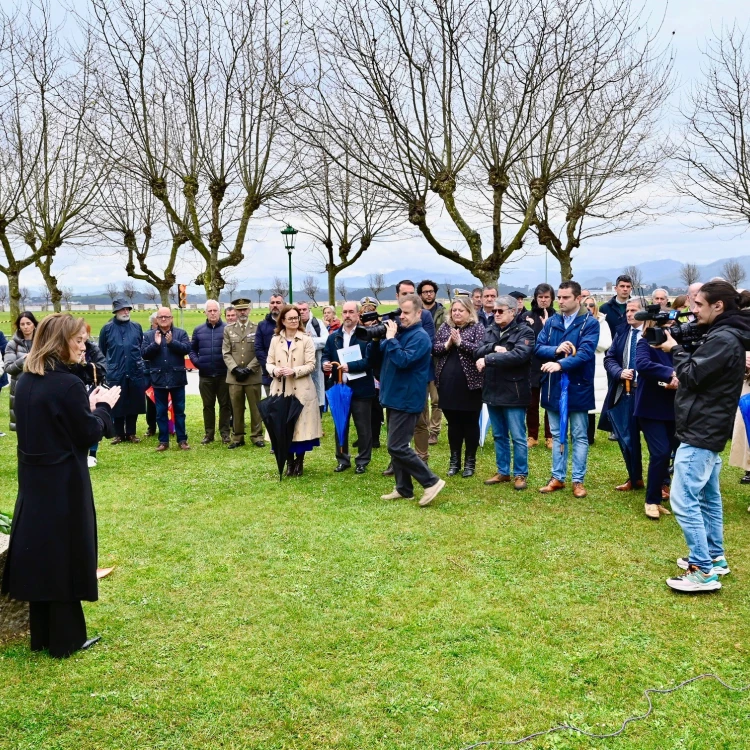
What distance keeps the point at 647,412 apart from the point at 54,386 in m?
5.00

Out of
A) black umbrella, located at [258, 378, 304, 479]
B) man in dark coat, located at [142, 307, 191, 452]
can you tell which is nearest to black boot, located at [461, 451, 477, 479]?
black umbrella, located at [258, 378, 304, 479]

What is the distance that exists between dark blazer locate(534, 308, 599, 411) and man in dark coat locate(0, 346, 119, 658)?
15.4 ft

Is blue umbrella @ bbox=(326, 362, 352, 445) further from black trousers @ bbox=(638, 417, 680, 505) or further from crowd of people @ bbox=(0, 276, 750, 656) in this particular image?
black trousers @ bbox=(638, 417, 680, 505)

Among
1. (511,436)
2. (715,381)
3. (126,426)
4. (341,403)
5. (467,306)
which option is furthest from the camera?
(126,426)

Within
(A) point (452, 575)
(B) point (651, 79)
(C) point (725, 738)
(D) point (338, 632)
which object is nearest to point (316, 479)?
(A) point (452, 575)

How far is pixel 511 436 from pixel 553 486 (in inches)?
27.1

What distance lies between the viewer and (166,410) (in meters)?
10.0

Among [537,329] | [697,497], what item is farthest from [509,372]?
[697,497]

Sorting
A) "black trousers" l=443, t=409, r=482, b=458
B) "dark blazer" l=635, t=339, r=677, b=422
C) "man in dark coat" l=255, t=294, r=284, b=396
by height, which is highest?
"man in dark coat" l=255, t=294, r=284, b=396

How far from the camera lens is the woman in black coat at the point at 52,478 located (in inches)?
150

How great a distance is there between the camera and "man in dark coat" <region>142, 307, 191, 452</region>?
9.90 metres

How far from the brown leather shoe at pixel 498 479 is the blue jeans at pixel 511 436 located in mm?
46

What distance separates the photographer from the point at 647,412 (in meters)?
6.39

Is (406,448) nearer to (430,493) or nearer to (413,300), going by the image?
(430,493)
